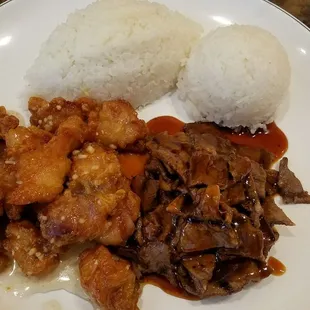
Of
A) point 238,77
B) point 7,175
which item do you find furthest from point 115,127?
point 238,77

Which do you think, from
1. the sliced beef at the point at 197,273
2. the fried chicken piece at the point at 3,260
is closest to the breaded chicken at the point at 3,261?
the fried chicken piece at the point at 3,260

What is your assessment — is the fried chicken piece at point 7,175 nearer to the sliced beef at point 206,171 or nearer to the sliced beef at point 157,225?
the sliced beef at point 157,225

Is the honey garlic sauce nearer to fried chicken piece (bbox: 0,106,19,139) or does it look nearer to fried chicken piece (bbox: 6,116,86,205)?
fried chicken piece (bbox: 6,116,86,205)

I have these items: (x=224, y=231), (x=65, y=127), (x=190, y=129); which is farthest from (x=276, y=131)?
(x=65, y=127)

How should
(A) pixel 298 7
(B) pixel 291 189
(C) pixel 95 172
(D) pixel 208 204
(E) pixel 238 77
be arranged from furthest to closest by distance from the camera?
(A) pixel 298 7 < (E) pixel 238 77 < (B) pixel 291 189 < (C) pixel 95 172 < (D) pixel 208 204

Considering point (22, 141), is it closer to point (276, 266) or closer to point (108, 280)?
point (108, 280)

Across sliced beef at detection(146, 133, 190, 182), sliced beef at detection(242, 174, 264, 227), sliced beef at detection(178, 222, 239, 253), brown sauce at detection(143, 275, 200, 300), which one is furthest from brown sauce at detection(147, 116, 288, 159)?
brown sauce at detection(143, 275, 200, 300)

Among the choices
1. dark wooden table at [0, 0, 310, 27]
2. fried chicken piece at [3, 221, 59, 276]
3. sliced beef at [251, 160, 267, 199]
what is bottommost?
fried chicken piece at [3, 221, 59, 276]
